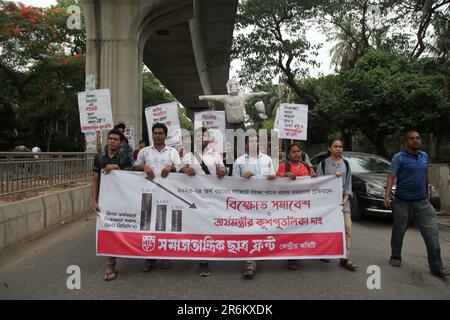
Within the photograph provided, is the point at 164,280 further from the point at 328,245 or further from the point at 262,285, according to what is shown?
the point at 328,245

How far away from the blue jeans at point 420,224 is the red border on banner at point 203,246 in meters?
0.91

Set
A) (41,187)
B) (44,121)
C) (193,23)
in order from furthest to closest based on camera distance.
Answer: (44,121) < (193,23) < (41,187)

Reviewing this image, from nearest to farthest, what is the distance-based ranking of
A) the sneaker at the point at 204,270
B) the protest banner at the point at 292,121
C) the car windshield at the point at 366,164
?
the sneaker at the point at 204,270
the protest banner at the point at 292,121
the car windshield at the point at 366,164

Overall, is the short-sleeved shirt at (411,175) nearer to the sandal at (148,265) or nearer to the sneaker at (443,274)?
the sneaker at (443,274)

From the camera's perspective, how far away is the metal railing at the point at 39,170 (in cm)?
662

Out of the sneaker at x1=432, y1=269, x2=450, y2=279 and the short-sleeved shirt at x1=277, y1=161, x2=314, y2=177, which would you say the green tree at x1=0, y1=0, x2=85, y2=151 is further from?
the sneaker at x1=432, y1=269, x2=450, y2=279

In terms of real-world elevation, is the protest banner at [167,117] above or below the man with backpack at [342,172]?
above

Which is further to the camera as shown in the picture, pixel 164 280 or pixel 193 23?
pixel 193 23

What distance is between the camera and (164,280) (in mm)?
4617

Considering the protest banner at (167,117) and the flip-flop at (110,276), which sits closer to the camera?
the flip-flop at (110,276)

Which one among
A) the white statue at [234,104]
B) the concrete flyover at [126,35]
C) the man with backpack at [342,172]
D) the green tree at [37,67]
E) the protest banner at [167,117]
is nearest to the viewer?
the man with backpack at [342,172]

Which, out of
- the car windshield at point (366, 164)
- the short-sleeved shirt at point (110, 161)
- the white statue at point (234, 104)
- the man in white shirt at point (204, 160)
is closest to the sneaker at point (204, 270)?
the man in white shirt at point (204, 160)
